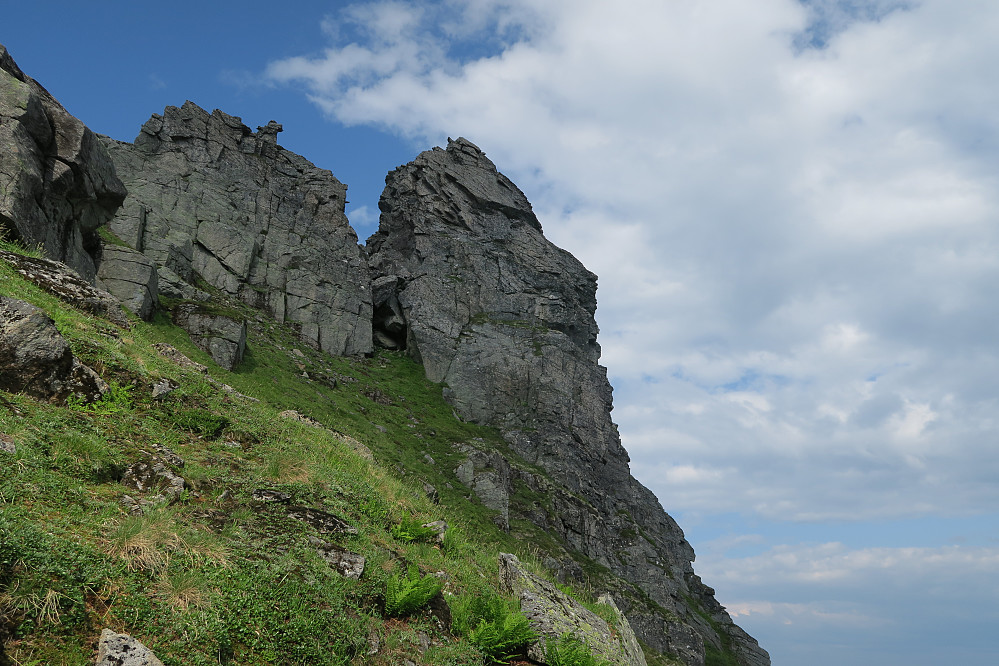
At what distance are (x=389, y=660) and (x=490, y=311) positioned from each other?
282 ft

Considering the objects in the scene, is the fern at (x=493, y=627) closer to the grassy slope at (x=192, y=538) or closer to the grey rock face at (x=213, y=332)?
the grassy slope at (x=192, y=538)

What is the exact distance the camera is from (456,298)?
92125 millimetres

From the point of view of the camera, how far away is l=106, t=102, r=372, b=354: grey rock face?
72812 millimetres

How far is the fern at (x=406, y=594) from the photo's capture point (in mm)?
9758

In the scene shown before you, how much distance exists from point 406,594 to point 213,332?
49891 mm

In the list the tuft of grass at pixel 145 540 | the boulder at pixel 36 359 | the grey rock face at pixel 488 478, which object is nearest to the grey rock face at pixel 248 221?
the grey rock face at pixel 488 478

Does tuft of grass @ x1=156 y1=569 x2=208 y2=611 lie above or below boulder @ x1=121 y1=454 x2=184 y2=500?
below

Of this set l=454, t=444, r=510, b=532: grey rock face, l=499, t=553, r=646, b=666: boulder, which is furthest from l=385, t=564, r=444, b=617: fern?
l=454, t=444, r=510, b=532: grey rock face

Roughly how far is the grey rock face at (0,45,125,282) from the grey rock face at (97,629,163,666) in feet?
68.0

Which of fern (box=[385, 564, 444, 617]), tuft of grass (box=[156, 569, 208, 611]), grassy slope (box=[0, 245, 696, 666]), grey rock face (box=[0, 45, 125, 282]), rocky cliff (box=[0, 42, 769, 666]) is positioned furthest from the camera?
rocky cliff (box=[0, 42, 769, 666])

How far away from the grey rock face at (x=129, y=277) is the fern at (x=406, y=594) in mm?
42961

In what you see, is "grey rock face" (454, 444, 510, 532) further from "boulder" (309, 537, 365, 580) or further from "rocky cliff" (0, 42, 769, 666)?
"boulder" (309, 537, 365, 580)

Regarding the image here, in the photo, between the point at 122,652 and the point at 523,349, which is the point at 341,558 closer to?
the point at 122,652

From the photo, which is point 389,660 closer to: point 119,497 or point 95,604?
point 95,604
